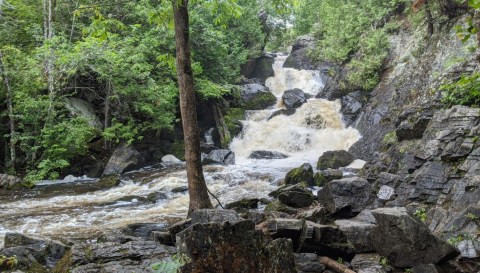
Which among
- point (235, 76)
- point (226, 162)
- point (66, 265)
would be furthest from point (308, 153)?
point (66, 265)

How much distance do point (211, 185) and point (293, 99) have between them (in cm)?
1165

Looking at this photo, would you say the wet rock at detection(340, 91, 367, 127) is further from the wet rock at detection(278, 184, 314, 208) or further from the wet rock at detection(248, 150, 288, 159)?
the wet rock at detection(278, 184, 314, 208)

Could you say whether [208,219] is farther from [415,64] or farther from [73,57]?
[415,64]

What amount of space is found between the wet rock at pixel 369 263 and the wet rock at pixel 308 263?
0.55m

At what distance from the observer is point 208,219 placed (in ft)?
19.8

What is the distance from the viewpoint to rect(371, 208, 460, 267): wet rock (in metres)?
5.11

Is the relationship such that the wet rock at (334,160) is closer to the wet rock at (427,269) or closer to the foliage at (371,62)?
the foliage at (371,62)

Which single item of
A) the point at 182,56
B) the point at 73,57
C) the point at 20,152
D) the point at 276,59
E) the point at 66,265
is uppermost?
the point at 276,59

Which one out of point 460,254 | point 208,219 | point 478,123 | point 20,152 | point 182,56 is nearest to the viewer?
point 460,254

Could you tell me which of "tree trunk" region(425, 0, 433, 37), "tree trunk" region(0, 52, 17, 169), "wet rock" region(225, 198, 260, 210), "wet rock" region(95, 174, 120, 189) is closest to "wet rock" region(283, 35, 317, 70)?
"tree trunk" region(425, 0, 433, 37)

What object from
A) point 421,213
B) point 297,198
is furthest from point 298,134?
point 421,213

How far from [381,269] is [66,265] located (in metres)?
4.33

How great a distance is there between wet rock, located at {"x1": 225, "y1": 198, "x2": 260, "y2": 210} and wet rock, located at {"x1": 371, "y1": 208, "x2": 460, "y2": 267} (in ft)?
16.7

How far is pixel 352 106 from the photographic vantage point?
20.8 metres
